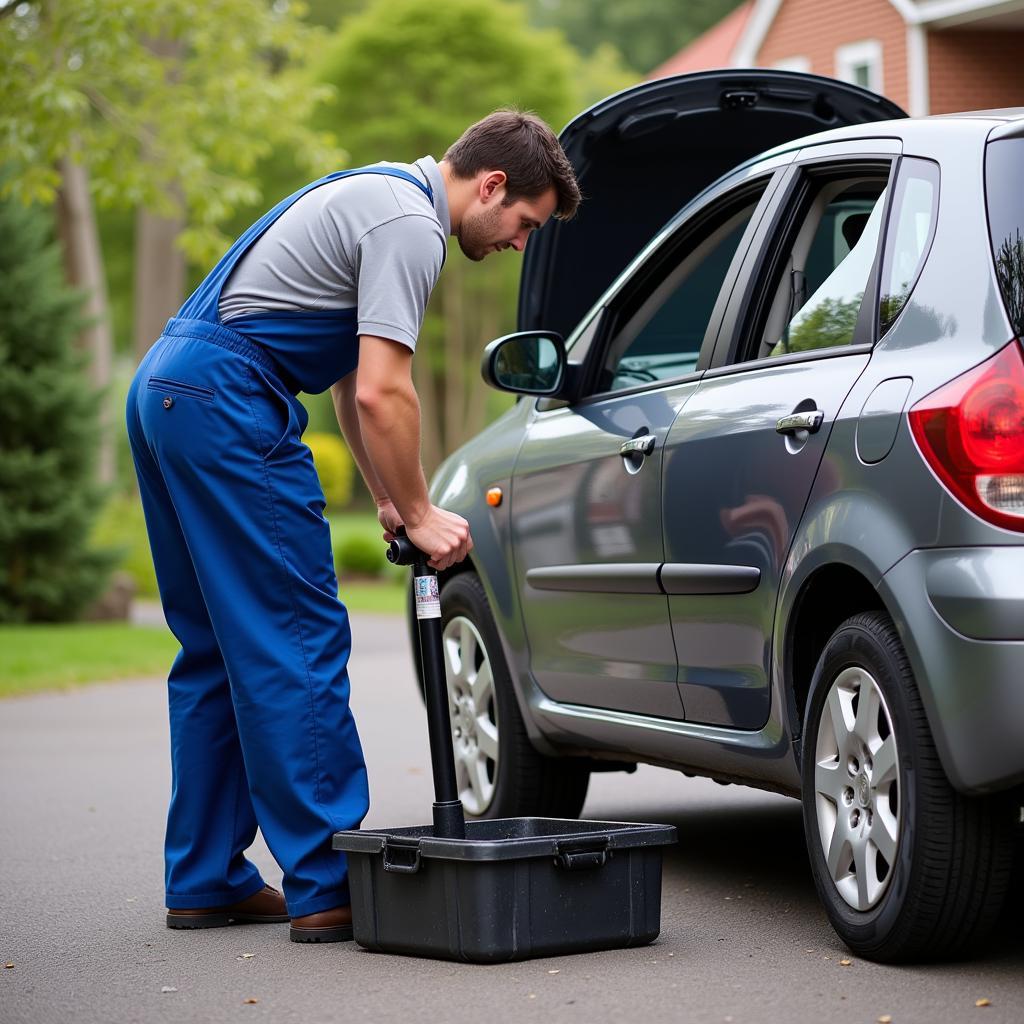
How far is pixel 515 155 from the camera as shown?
450 centimetres

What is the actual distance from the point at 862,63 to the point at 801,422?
21.0m

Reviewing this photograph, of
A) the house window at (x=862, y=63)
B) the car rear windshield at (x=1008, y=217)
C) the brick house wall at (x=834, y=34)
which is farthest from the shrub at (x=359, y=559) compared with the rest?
the car rear windshield at (x=1008, y=217)

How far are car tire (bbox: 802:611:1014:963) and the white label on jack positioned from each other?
2.88 ft

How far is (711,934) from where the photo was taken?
4.56m

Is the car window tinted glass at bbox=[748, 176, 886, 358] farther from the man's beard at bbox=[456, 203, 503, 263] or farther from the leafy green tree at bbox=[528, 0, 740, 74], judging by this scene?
the leafy green tree at bbox=[528, 0, 740, 74]

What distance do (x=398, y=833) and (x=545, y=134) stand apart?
5.50 ft

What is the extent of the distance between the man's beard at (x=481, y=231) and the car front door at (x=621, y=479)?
2.14ft

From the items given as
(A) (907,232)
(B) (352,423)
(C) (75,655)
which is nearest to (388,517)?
(B) (352,423)

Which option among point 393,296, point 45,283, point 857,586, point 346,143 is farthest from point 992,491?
point 346,143

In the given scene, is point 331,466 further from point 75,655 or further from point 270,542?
point 270,542

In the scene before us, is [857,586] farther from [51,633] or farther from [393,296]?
[51,633]

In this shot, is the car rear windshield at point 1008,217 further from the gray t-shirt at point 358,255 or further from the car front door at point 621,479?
the gray t-shirt at point 358,255

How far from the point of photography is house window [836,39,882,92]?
2362 centimetres

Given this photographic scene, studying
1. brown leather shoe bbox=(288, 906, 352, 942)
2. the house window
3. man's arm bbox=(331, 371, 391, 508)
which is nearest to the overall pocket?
man's arm bbox=(331, 371, 391, 508)
